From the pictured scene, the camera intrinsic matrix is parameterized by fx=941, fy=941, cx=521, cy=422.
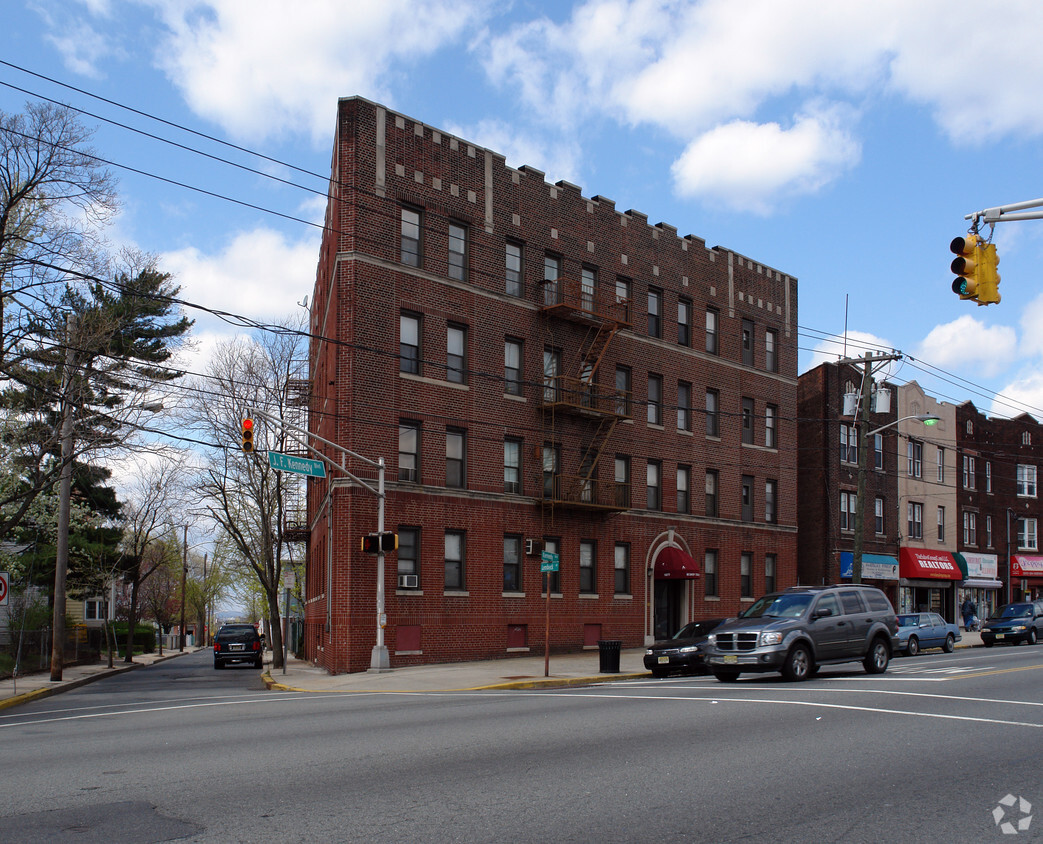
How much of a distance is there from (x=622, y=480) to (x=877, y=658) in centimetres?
1485

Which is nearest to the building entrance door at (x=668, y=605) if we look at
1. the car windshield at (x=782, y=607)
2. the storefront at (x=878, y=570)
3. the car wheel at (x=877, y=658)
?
the storefront at (x=878, y=570)

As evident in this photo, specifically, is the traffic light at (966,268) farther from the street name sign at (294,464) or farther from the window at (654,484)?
the window at (654,484)

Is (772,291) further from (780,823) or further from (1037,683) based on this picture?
(780,823)

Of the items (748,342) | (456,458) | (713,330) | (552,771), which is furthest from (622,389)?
(552,771)

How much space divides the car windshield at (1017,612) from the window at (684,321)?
1665 centimetres

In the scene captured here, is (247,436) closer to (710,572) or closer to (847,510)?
(710,572)

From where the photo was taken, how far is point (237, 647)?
1437 inches

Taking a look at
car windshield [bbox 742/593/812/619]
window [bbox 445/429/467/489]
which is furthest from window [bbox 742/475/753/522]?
car windshield [bbox 742/593/812/619]

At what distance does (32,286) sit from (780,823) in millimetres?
20927

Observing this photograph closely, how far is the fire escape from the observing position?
102 ft

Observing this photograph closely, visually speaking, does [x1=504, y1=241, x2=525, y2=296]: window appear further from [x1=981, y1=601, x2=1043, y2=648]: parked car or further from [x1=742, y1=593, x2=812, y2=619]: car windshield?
[x1=981, y1=601, x2=1043, y2=648]: parked car

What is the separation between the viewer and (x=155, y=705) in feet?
59.7

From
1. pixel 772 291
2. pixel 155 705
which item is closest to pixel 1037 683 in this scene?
pixel 155 705

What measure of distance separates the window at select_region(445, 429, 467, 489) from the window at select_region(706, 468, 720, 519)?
485 inches
